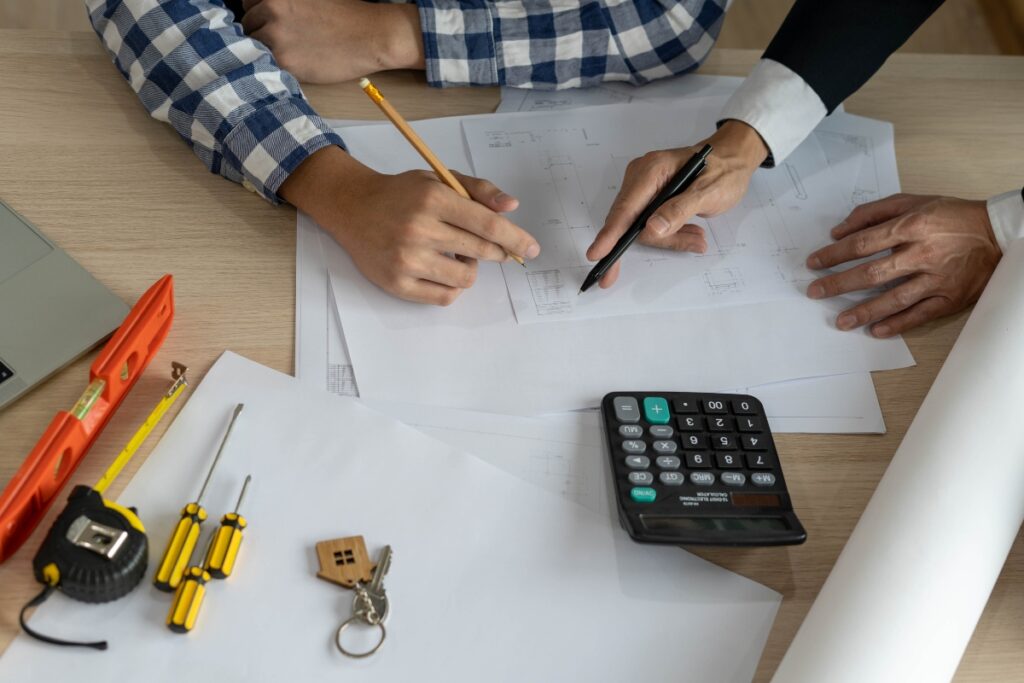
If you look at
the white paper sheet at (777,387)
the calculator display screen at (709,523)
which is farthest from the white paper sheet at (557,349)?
the calculator display screen at (709,523)

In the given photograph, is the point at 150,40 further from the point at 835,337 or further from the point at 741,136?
the point at 835,337

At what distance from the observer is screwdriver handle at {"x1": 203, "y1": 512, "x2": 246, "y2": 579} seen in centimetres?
61

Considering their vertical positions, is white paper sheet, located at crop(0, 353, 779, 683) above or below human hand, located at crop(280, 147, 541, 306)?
below

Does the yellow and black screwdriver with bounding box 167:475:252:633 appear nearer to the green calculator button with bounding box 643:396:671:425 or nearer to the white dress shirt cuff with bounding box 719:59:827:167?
the green calculator button with bounding box 643:396:671:425

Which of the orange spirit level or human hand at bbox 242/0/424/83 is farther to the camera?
human hand at bbox 242/0/424/83

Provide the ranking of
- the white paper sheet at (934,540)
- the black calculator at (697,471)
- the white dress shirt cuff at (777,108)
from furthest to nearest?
1. the white dress shirt cuff at (777,108)
2. the black calculator at (697,471)
3. the white paper sheet at (934,540)

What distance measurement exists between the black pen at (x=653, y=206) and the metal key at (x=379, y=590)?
0.30 meters

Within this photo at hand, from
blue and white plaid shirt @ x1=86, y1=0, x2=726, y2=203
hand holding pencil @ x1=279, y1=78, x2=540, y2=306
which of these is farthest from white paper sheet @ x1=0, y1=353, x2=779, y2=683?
blue and white plaid shirt @ x1=86, y1=0, x2=726, y2=203

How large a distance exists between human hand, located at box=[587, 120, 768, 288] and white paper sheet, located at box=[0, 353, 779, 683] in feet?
0.82

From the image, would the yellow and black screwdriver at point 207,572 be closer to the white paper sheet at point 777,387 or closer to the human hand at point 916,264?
the white paper sheet at point 777,387

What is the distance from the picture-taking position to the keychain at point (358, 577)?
1.98ft

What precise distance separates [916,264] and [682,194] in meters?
0.22

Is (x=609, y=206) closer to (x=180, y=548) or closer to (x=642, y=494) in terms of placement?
(x=642, y=494)

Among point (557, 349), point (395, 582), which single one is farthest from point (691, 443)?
point (395, 582)
